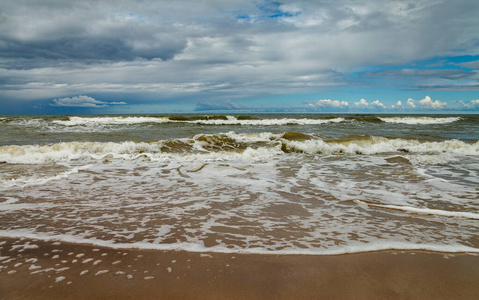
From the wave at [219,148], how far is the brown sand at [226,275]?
6.89 metres

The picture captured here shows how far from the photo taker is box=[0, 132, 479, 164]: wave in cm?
938

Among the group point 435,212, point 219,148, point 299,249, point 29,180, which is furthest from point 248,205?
point 219,148

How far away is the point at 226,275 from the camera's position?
2.23 meters

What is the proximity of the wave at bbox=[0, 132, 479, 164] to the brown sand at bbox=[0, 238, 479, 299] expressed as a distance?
271 inches

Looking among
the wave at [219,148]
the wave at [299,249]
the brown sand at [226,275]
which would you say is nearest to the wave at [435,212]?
the wave at [299,249]

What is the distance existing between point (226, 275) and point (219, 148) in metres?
9.73

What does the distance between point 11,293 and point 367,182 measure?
18.1ft

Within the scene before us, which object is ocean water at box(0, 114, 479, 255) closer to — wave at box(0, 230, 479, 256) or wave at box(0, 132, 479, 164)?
wave at box(0, 230, 479, 256)

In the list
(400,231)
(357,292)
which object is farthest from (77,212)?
(400,231)

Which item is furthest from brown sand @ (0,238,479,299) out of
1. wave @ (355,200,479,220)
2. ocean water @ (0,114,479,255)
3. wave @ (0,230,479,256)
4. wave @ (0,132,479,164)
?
wave @ (0,132,479,164)

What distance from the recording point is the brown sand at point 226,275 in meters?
2.00

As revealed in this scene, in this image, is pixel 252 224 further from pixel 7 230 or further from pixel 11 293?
pixel 7 230

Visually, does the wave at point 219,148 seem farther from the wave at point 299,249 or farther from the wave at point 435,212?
the wave at point 299,249

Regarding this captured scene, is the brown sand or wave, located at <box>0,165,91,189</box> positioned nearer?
the brown sand
